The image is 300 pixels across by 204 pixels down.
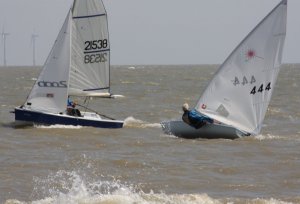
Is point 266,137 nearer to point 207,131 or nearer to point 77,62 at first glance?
point 207,131

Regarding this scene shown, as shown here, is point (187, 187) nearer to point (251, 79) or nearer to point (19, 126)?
point (251, 79)

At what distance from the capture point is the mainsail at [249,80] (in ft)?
76.8

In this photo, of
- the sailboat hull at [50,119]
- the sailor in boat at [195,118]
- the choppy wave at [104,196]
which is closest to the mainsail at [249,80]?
the sailor in boat at [195,118]

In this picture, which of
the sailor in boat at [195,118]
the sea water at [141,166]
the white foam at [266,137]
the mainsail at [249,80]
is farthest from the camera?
the white foam at [266,137]

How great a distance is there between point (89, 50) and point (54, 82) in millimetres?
2297

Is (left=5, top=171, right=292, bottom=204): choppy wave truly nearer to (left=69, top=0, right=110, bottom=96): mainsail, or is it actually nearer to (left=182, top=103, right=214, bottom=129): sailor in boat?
(left=182, top=103, right=214, bottom=129): sailor in boat

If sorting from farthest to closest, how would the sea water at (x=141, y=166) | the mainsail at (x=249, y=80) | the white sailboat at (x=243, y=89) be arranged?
the white sailboat at (x=243, y=89) < the mainsail at (x=249, y=80) < the sea water at (x=141, y=166)

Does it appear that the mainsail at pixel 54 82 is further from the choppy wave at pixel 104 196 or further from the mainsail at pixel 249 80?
the choppy wave at pixel 104 196

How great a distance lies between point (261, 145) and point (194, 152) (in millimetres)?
3157

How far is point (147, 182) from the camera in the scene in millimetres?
16984

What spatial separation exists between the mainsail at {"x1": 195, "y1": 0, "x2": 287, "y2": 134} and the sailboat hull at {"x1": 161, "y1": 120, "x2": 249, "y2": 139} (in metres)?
0.23

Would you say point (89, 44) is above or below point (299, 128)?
above

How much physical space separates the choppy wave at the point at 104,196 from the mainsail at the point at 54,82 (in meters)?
12.3


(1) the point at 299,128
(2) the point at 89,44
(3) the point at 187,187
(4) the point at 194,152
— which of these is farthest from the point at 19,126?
(3) the point at 187,187
